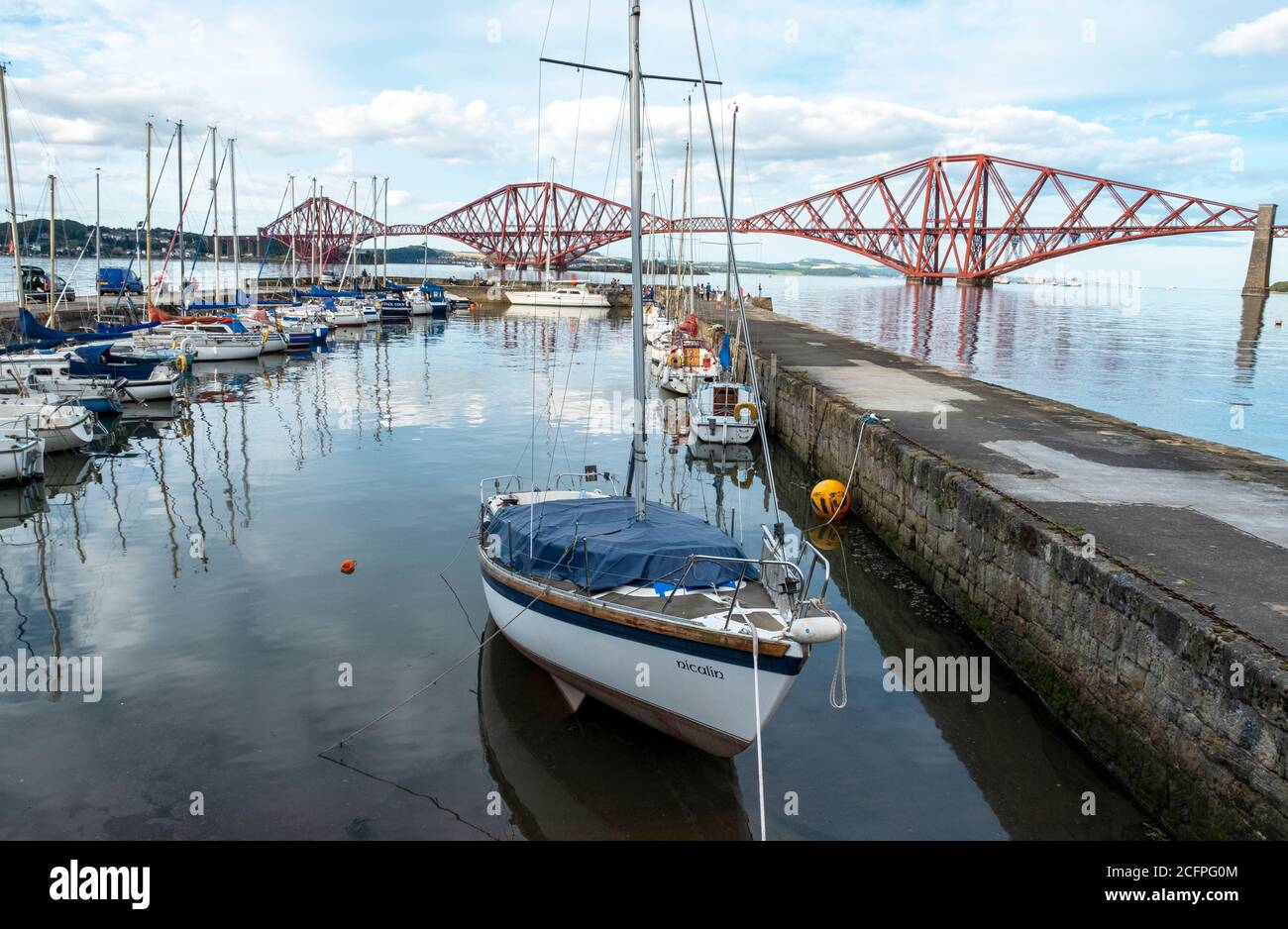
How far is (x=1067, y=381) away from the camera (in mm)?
41812

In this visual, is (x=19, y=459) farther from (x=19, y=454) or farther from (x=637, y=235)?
(x=637, y=235)

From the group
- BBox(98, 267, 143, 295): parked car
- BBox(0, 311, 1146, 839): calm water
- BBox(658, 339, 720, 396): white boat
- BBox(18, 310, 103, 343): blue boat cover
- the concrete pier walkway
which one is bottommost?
BBox(0, 311, 1146, 839): calm water

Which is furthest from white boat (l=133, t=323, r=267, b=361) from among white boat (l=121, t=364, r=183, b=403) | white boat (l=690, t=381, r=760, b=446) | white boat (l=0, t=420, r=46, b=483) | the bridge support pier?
the bridge support pier

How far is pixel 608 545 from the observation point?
30.9ft

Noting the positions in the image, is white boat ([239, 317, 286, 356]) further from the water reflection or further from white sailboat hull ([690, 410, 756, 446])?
the water reflection

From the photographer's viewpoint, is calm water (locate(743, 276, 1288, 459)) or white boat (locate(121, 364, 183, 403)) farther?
calm water (locate(743, 276, 1288, 459))

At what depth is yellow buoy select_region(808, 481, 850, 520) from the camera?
59.8 feet

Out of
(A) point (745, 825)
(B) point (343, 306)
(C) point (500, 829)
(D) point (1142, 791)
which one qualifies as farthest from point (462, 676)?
(B) point (343, 306)

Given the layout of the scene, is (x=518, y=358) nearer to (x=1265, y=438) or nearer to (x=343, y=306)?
(x=343, y=306)

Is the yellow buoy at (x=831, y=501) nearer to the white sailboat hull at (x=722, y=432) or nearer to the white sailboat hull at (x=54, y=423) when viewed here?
the white sailboat hull at (x=722, y=432)

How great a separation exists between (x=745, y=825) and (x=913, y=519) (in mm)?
8165

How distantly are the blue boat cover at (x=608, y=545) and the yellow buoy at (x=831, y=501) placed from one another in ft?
25.3

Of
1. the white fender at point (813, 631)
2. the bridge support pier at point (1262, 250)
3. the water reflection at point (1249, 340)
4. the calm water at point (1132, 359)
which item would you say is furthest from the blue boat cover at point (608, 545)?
the bridge support pier at point (1262, 250)

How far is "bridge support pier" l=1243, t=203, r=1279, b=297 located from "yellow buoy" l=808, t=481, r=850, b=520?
14930 centimetres
